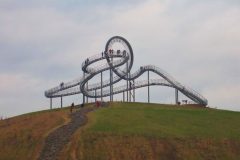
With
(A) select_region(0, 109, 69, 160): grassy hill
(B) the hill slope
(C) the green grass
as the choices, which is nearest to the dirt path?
(A) select_region(0, 109, 69, 160): grassy hill

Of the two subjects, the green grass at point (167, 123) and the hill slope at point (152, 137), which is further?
the green grass at point (167, 123)

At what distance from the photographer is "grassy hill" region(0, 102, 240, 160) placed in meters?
53.8

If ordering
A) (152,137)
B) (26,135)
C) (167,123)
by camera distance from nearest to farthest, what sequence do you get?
(152,137) → (26,135) → (167,123)

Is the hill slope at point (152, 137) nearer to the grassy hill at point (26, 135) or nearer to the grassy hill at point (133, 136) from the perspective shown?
the grassy hill at point (133, 136)

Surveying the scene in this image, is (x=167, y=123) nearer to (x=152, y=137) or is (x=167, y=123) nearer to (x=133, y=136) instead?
(x=152, y=137)

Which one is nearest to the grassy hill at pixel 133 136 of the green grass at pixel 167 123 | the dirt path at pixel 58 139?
the green grass at pixel 167 123

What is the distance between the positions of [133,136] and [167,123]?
28.4 feet

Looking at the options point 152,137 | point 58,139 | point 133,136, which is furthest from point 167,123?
point 58,139

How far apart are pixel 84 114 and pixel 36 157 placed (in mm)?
17162

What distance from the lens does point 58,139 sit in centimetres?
5656

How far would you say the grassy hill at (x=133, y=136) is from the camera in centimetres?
5375

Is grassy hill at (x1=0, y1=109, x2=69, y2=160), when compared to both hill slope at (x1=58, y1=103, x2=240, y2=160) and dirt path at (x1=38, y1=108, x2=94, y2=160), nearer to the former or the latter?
dirt path at (x1=38, y1=108, x2=94, y2=160)

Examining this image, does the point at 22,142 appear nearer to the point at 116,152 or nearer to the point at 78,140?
the point at 78,140

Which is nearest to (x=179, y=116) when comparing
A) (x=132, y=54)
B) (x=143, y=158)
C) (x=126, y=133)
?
(x=126, y=133)
